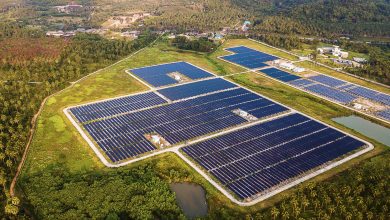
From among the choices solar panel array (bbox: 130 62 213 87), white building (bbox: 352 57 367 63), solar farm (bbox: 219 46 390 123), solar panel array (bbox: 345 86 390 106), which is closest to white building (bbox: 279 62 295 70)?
solar farm (bbox: 219 46 390 123)

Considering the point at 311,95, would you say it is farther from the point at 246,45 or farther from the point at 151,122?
the point at 246,45

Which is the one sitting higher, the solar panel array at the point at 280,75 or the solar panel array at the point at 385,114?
the solar panel array at the point at 385,114

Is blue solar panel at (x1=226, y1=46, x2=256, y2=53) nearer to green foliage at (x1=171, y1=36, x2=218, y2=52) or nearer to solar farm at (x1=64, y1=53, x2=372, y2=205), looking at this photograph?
green foliage at (x1=171, y1=36, x2=218, y2=52)

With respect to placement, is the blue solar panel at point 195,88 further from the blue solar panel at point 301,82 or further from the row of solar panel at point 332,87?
the row of solar panel at point 332,87

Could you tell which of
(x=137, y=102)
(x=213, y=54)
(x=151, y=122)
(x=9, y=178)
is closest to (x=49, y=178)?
(x=9, y=178)

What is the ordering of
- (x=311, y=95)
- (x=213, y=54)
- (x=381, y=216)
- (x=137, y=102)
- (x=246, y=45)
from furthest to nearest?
(x=246, y=45), (x=213, y=54), (x=311, y=95), (x=137, y=102), (x=381, y=216)

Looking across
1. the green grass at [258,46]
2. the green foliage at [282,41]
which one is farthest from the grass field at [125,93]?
the green foliage at [282,41]

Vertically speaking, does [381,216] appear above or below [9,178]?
above
